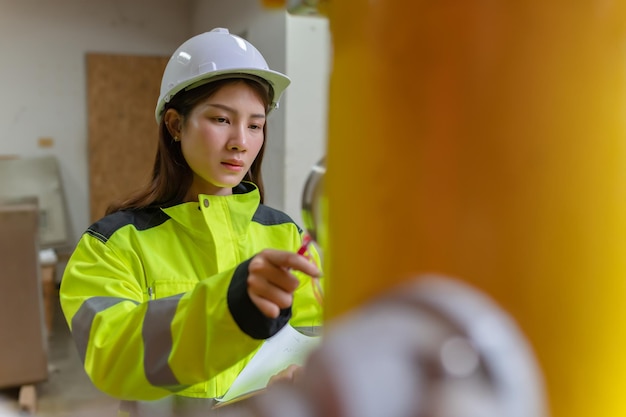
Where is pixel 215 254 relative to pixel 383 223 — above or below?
below

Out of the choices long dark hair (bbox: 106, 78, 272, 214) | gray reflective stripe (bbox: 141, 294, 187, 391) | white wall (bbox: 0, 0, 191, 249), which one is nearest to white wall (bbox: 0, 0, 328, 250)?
white wall (bbox: 0, 0, 191, 249)

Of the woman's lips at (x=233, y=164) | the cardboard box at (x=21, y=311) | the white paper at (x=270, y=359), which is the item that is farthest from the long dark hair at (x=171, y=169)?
the cardboard box at (x=21, y=311)

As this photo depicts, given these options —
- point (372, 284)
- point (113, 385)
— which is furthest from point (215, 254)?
point (372, 284)

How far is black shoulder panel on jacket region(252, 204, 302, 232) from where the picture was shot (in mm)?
755

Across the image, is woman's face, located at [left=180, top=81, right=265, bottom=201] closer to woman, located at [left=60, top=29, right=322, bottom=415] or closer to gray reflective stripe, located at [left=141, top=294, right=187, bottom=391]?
woman, located at [left=60, top=29, right=322, bottom=415]

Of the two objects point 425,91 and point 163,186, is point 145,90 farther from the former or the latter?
point 425,91

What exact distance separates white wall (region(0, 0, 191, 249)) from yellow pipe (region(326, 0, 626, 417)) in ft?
11.4

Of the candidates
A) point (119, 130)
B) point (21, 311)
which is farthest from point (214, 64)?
point (119, 130)

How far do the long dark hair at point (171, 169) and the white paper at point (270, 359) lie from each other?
0.85 feet

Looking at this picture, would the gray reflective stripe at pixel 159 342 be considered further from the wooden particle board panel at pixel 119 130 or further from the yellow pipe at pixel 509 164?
the wooden particle board panel at pixel 119 130

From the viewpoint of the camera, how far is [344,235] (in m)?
0.19

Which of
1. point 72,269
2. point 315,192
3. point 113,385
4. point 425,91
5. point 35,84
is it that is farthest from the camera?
point 35,84

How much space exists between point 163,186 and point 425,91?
63 cm

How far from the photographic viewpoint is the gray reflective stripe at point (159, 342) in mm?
360
